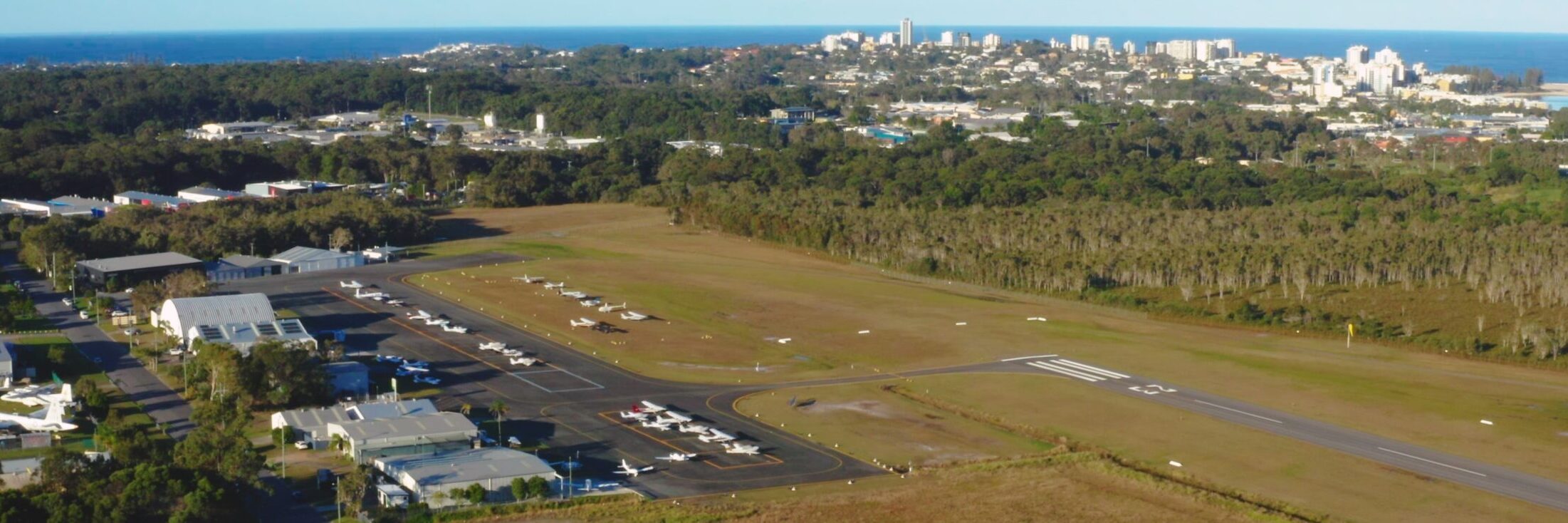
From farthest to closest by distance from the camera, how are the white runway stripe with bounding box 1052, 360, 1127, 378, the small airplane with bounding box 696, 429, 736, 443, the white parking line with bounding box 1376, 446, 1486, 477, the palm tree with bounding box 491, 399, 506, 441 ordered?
the white runway stripe with bounding box 1052, 360, 1127, 378, the palm tree with bounding box 491, 399, 506, 441, the small airplane with bounding box 696, 429, 736, 443, the white parking line with bounding box 1376, 446, 1486, 477

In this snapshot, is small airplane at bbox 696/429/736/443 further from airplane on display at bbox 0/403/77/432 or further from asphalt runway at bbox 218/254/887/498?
airplane on display at bbox 0/403/77/432

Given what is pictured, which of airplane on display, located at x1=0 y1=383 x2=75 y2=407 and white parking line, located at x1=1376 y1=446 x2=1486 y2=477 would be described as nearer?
white parking line, located at x1=1376 y1=446 x2=1486 y2=477

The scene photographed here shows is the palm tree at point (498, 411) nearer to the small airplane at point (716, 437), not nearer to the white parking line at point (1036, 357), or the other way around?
the small airplane at point (716, 437)

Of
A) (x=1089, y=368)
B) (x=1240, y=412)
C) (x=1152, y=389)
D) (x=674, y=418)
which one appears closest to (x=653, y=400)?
(x=674, y=418)

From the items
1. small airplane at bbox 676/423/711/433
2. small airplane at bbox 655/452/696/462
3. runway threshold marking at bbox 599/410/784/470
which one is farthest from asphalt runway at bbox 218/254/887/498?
small airplane at bbox 676/423/711/433

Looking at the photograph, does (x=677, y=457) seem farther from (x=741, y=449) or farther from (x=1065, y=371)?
(x=1065, y=371)

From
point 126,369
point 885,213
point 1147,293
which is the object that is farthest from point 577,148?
point 126,369

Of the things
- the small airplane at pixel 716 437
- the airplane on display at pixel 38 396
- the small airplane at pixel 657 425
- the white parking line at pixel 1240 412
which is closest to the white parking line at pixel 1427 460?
the white parking line at pixel 1240 412
